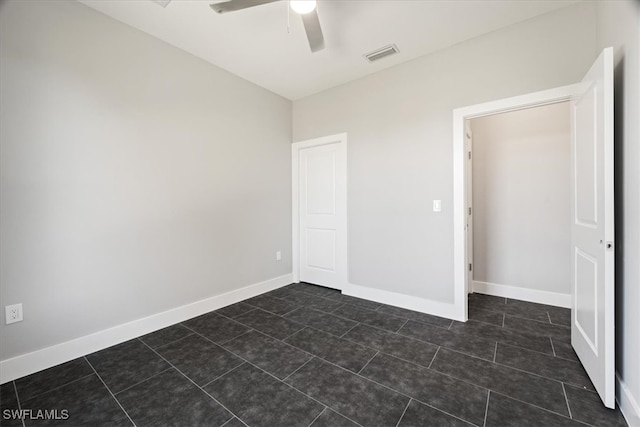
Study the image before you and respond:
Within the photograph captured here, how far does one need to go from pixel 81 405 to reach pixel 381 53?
376 centimetres

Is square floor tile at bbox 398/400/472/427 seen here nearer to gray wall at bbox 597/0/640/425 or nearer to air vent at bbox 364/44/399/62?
gray wall at bbox 597/0/640/425

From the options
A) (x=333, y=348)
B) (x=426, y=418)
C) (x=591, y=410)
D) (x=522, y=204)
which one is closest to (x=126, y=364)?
(x=333, y=348)

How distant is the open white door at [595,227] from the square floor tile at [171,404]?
2185mm

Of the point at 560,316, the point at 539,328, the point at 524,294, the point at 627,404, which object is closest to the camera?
the point at 627,404

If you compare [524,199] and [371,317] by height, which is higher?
[524,199]

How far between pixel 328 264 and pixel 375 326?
4.41 feet

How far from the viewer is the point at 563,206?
Answer: 2930mm

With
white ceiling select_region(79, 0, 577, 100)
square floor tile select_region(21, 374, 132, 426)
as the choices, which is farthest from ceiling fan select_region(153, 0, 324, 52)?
square floor tile select_region(21, 374, 132, 426)

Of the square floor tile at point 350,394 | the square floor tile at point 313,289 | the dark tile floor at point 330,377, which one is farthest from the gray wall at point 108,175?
the square floor tile at point 350,394

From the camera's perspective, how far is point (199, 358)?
2043 millimetres

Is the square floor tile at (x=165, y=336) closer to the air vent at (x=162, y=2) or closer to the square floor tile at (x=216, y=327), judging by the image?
the square floor tile at (x=216, y=327)

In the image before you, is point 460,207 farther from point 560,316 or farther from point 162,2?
point 162,2

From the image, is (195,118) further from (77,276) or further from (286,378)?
(286,378)

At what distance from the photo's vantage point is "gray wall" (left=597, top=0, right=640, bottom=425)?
1.37 m
